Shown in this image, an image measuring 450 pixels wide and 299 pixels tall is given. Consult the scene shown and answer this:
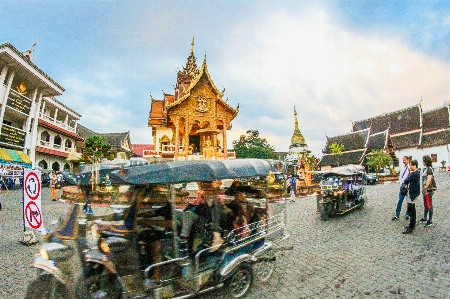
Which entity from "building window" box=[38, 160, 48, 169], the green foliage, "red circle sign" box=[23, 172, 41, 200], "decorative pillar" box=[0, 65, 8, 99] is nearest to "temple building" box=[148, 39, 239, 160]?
the green foliage

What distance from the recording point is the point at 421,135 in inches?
1507

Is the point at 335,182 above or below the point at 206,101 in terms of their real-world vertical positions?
below

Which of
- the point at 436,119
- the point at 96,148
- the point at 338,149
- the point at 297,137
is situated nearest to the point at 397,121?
the point at 436,119

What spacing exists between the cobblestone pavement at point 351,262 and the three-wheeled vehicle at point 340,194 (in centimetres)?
106

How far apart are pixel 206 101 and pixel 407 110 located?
113 ft

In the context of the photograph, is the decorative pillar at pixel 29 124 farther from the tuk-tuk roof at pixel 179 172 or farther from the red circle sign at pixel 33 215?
the tuk-tuk roof at pixel 179 172

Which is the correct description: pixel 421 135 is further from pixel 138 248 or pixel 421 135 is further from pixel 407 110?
pixel 138 248

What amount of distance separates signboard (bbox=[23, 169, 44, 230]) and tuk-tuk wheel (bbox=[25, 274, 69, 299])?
232 cm

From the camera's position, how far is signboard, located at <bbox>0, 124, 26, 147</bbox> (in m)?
20.0

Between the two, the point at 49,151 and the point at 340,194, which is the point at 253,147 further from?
the point at 340,194

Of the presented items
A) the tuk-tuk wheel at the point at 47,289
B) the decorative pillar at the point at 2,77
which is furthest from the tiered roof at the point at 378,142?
the decorative pillar at the point at 2,77

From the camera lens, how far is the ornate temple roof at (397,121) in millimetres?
39875

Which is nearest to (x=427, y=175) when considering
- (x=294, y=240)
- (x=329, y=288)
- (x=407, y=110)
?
(x=294, y=240)

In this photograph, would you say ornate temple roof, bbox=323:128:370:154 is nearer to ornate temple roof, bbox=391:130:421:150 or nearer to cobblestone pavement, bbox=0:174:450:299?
ornate temple roof, bbox=391:130:421:150
